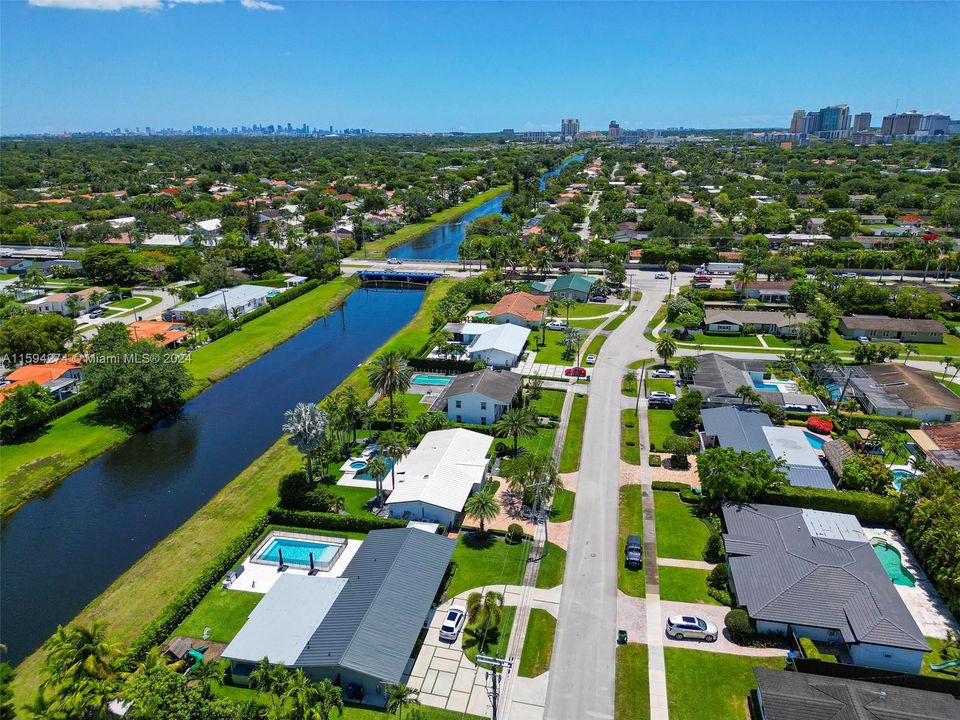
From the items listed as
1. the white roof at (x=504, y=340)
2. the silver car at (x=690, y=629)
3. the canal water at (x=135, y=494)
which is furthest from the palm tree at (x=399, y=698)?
the white roof at (x=504, y=340)

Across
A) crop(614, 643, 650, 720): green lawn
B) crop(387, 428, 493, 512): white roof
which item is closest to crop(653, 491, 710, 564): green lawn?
crop(614, 643, 650, 720): green lawn

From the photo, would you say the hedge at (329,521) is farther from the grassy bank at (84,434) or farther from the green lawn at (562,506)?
the grassy bank at (84,434)

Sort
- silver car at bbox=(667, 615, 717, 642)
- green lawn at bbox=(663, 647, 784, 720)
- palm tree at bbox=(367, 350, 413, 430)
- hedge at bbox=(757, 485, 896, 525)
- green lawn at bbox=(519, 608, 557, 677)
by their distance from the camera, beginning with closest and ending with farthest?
green lawn at bbox=(663, 647, 784, 720), green lawn at bbox=(519, 608, 557, 677), silver car at bbox=(667, 615, 717, 642), hedge at bbox=(757, 485, 896, 525), palm tree at bbox=(367, 350, 413, 430)

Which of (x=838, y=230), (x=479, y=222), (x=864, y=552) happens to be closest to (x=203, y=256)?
(x=479, y=222)

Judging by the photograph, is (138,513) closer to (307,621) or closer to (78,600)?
(78,600)

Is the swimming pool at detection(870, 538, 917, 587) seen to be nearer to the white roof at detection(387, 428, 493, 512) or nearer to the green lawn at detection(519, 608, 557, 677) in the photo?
the green lawn at detection(519, 608, 557, 677)
